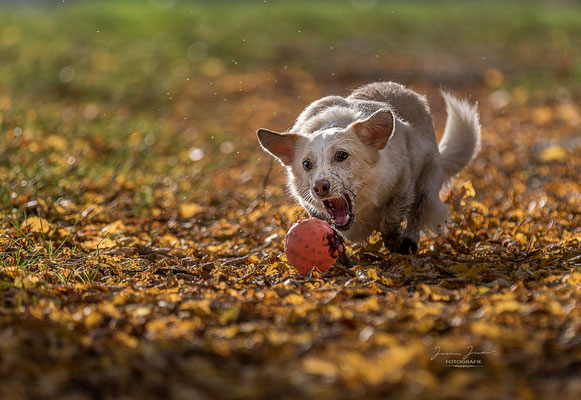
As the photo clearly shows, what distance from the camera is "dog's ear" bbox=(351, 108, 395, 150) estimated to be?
15.0 ft

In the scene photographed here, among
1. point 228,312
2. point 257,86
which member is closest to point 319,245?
point 228,312

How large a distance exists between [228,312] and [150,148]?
5.58 m

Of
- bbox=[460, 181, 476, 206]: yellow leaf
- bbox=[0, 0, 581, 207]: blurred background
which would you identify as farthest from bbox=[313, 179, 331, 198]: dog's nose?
bbox=[0, 0, 581, 207]: blurred background

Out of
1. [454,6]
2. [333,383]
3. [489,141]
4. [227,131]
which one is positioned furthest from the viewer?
[454,6]

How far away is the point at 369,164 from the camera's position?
4.69 m

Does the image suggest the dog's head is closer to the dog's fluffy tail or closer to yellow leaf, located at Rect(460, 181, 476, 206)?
yellow leaf, located at Rect(460, 181, 476, 206)

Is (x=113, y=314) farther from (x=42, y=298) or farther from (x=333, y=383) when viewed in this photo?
(x=333, y=383)

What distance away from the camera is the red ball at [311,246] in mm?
4438

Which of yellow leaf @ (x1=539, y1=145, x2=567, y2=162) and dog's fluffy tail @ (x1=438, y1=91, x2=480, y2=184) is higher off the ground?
dog's fluffy tail @ (x1=438, y1=91, x2=480, y2=184)

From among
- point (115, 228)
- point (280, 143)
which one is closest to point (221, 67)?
point (115, 228)

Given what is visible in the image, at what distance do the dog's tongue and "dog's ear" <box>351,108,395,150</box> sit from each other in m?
0.41

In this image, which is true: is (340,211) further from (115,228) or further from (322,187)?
(115,228)

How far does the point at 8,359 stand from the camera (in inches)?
115

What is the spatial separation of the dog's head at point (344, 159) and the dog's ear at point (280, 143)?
1cm
